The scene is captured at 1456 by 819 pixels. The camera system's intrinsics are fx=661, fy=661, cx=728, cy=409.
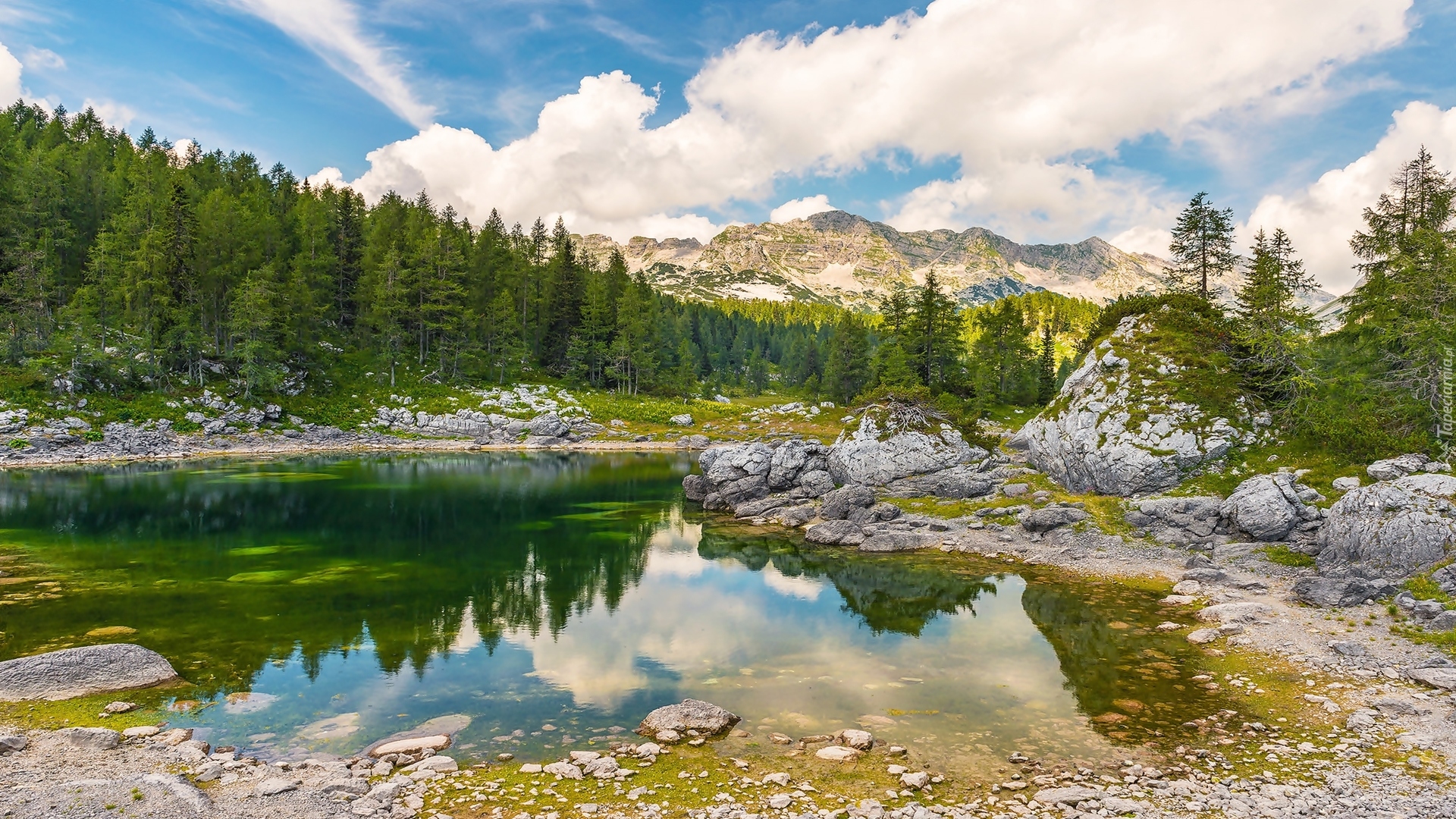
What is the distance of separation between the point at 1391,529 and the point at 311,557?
1942 inches

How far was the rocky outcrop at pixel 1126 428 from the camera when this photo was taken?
124 feet

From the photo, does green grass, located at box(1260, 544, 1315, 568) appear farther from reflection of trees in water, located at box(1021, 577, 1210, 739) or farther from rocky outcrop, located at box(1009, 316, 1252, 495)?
rocky outcrop, located at box(1009, 316, 1252, 495)

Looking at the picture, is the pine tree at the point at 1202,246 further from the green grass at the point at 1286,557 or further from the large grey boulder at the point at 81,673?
the large grey boulder at the point at 81,673

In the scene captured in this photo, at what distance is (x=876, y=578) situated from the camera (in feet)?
111

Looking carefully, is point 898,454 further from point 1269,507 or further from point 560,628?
point 560,628

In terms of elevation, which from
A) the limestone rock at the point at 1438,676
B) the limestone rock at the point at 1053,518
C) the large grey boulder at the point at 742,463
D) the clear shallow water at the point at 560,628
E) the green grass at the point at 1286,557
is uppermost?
the large grey boulder at the point at 742,463

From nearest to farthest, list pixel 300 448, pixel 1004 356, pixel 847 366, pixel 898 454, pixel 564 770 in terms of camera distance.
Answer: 1. pixel 564 770
2. pixel 898 454
3. pixel 300 448
4. pixel 1004 356
5. pixel 847 366

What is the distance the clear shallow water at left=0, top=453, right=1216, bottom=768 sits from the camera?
57.5 feet

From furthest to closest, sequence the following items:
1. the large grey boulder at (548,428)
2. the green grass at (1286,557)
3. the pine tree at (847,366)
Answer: the pine tree at (847,366), the large grey boulder at (548,428), the green grass at (1286,557)

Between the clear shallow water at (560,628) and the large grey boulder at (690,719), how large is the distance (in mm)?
800

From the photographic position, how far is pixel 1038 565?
34.0 m

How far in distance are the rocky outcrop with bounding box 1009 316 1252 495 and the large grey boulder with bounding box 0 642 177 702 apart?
44389mm

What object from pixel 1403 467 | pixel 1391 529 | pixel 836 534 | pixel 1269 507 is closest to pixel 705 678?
pixel 836 534

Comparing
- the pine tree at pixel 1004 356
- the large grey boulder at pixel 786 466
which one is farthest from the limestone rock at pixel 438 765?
the pine tree at pixel 1004 356
